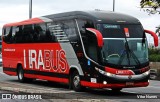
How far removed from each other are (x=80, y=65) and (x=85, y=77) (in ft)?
2.04

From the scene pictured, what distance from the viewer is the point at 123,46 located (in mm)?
17500

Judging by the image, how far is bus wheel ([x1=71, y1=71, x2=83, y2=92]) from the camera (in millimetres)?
18617

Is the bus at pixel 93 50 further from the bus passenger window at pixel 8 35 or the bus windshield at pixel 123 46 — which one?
the bus passenger window at pixel 8 35

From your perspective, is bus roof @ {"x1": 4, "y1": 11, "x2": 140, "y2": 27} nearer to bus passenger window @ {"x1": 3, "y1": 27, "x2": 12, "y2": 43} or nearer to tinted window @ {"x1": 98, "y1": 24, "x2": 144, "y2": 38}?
tinted window @ {"x1": 98, "y1": 24, "x2": 144, "y2": 38}

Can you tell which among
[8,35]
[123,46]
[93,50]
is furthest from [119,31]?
[8,35]

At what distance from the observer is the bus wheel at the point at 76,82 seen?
18617 millimetres

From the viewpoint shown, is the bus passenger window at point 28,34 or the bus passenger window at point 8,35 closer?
the bus passenger window at point 28,34

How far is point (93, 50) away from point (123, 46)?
115 cm

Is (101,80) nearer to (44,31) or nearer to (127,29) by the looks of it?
(127,29)

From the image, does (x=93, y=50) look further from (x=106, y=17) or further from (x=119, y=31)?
(x=106, y=17)

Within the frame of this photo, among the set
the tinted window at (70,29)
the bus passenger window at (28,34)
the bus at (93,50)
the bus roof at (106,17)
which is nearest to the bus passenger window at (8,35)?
the bus passenger window at (28,34)

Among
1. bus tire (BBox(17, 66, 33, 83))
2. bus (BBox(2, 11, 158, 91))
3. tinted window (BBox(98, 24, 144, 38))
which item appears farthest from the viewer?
bus tire (BBox(17, 66, 33, 83))

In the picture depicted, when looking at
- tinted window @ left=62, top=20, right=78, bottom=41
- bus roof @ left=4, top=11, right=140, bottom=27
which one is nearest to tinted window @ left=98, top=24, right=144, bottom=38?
bus roof @ left=4, top=11, right=140, bottom=27

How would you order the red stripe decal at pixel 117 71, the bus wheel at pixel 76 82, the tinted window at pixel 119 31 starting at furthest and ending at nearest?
the bus wheel at pixel 76 82 → the tinted window at pixel 119 31 → the red stripe decal at pixel 117 71
